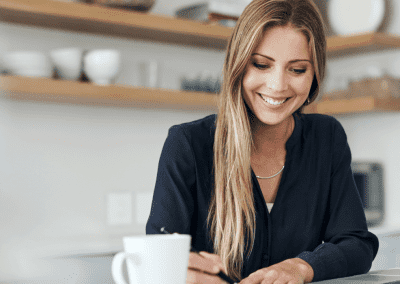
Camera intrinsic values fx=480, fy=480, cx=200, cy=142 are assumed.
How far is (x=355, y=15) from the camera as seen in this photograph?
9.00 ft

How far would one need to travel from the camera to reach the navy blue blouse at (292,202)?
101cm

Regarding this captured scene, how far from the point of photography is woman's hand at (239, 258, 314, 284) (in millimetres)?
796

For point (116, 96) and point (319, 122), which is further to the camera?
point (116, 96)

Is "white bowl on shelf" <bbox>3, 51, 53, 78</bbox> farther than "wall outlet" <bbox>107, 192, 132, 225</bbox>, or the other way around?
"wall outlet" <bbox>107, 192, 132, 225</bbox>

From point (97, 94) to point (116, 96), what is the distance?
9 centimetres

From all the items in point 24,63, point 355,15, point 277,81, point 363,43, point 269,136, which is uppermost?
point 355,15

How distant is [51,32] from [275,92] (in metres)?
1.58

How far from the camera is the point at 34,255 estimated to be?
6.51ft

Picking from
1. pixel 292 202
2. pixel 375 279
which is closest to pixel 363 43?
pixel 292 202

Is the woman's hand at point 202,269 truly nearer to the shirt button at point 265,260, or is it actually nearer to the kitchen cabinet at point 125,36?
the shirt button at point 265,260

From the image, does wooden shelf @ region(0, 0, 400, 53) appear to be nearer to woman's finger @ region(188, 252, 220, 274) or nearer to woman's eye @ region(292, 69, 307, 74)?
woman's eye @ region(292, 69, 307, 74)

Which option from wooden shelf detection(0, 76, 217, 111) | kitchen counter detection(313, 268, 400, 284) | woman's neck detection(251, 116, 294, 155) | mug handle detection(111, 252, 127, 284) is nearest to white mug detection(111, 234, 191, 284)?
mug handle detection(111, 252, 127, 284)

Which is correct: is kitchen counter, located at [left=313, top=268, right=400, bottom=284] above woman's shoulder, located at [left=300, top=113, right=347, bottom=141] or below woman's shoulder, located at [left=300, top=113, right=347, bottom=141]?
below

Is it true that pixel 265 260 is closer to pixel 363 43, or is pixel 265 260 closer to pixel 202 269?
pixel 202 269
